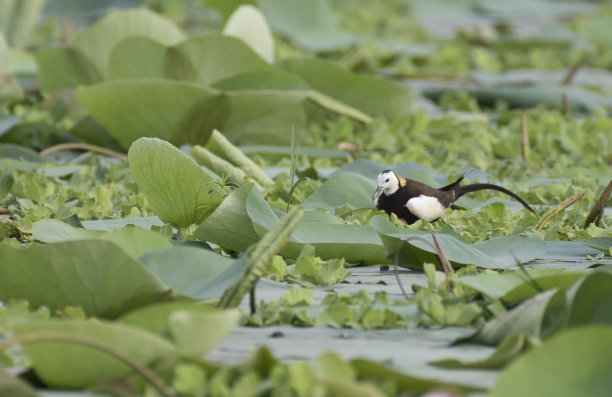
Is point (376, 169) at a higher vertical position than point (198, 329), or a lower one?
lower

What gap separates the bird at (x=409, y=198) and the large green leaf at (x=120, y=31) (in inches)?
53.3

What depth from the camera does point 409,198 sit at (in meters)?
Result: 1.56

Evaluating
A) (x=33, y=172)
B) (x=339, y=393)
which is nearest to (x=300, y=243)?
(x=339, y=393)

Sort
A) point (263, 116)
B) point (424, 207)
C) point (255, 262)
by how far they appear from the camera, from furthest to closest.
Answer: point (263, 116)
point (424, 207)
point (255, 262)

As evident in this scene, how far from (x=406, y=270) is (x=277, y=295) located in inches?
10.5

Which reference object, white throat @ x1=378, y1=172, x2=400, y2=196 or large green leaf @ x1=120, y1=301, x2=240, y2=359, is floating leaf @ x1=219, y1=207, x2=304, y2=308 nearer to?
large green leaf @ x1=120, y1=301, x2=240, y2=359

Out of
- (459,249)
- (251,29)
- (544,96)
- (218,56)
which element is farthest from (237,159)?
(544,96)

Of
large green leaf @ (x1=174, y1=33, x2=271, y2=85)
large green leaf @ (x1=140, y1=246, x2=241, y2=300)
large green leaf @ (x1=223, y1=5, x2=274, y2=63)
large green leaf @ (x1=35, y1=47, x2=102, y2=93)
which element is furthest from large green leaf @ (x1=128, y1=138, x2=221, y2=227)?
large green leaf @ (x1=35, y1=47, x2=102, y2=93)

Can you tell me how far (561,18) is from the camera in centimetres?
741

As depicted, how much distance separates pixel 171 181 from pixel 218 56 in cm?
116

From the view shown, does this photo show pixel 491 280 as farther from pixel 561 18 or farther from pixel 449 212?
pixel 561 18

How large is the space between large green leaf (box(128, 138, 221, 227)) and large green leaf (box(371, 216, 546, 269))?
27 cm

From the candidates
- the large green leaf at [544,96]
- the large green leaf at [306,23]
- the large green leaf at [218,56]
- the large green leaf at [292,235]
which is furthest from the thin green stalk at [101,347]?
the large green leaf at [306,23]

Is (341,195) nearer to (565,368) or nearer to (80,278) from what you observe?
(80,278)
